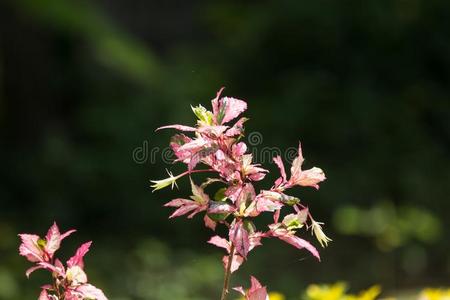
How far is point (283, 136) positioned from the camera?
6.98 meters

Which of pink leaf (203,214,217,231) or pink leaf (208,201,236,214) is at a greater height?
pink leaf (203,214,217,231)

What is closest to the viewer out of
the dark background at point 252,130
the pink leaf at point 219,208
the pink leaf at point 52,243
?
the pink leaf at point 219,208

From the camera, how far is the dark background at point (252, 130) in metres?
5.95

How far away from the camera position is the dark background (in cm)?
595

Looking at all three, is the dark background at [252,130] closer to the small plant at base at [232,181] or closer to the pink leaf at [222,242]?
the pink leaf at [222,242]

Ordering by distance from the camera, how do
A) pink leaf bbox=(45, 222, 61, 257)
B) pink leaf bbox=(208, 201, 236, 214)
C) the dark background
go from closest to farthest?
1. pink leaf bbox=(208, 201, 236, 214)
2. pink leaf bbox=(45, 222, 61, 257)
3. the dark background

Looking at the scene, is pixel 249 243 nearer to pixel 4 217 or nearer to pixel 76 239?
pixel 76 239

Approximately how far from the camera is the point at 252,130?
22.6 ft

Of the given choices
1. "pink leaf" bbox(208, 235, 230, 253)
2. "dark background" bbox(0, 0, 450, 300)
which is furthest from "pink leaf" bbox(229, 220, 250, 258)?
"dark background" bbox(0, 0, 450, 300)

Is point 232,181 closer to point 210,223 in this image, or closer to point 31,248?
point 210,223

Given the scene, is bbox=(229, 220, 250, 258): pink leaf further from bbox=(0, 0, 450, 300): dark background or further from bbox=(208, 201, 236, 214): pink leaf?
bbox=(0, 0, 450, 300): dark background

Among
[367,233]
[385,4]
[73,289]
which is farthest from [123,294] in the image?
[73,289]

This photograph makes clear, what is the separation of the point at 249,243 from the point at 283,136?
5661 mm

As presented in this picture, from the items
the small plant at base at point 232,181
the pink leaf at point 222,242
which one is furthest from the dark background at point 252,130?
the small plant at base at point 232,181
